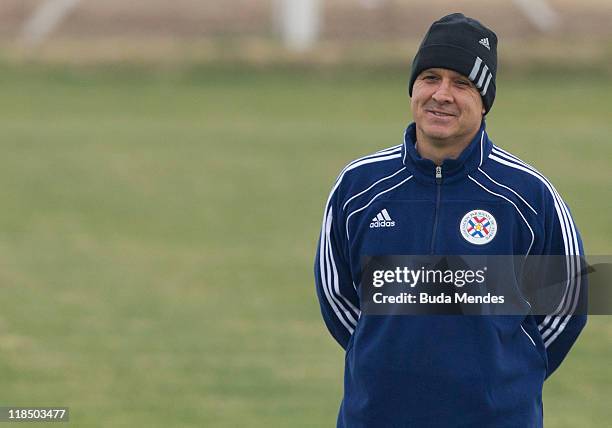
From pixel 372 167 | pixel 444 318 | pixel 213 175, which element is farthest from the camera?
pixel 213 175

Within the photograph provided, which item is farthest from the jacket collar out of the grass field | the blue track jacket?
Answer: the grass field

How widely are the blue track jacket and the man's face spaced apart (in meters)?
0.06

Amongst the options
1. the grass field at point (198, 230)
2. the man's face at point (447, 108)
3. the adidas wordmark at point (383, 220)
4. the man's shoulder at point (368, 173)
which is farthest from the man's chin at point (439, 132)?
the grass field at point (198, 230)

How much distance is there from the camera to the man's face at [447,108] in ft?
13.0

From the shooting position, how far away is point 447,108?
156 inches

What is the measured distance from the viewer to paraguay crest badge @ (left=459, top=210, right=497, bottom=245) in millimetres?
3924

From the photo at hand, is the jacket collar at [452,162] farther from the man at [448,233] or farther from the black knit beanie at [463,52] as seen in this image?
the black knit beanie at [463,52]

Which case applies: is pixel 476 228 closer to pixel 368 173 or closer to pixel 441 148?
pixel 441 148

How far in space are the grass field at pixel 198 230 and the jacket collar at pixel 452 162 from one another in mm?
3714

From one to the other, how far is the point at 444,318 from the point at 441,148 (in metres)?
0.50

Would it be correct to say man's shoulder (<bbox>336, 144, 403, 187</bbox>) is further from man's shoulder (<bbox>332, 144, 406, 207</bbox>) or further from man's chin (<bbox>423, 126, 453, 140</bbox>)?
man's chin (<bbox>423, 126, 453, 140</bbox>)

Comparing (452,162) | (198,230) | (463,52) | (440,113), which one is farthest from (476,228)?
(198,230)

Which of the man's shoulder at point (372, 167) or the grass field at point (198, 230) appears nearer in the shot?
the man's shoulder at point (372, 167)

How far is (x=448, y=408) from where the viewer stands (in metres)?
3.90
